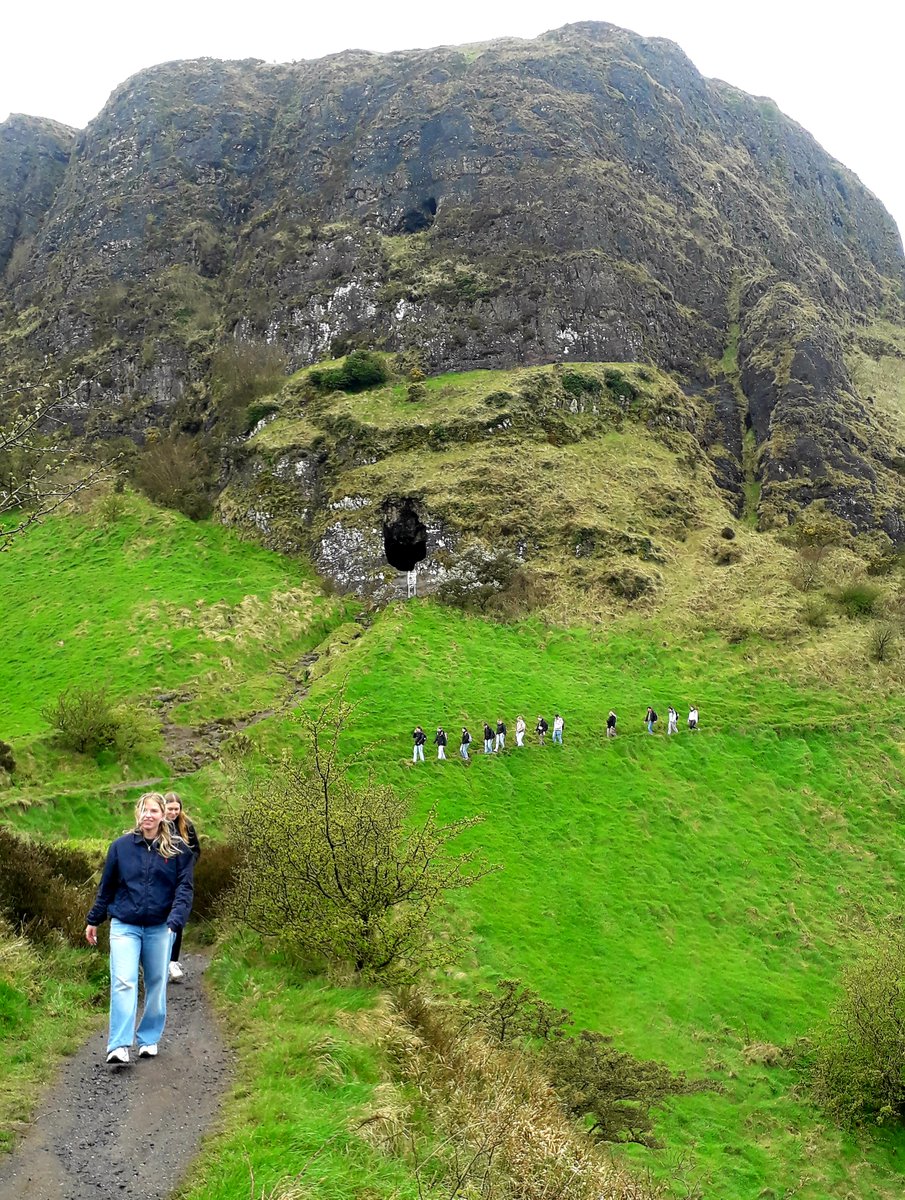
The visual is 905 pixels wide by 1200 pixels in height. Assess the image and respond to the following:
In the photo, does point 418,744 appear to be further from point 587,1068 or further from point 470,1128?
point 470,1128

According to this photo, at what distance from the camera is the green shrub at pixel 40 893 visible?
11.1 m

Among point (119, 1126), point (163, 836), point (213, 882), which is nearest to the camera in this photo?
point (119, 1126)

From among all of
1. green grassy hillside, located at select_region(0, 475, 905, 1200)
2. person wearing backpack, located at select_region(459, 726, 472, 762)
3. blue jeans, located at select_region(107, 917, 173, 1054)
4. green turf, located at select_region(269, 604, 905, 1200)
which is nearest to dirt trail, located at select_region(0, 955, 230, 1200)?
green grassy hillside, located at select_region(0, 475, 905, 1200)

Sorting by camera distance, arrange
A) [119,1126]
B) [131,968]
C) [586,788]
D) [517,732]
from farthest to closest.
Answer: [517,732]
[586,788]
[131,968]
[119,1126]

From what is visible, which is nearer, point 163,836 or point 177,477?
point 163,836

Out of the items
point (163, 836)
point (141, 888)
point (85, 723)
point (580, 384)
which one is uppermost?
point (580, 384)

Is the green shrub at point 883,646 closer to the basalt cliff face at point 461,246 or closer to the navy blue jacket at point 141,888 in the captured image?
the basalt cliff face at point 461,246

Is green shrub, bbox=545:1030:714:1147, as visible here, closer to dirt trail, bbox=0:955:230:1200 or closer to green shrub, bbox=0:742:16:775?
dirt trail, bbox=0:955:230:1200

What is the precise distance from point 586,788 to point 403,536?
66.2 feet

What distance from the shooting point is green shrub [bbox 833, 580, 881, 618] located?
39844 millimetres

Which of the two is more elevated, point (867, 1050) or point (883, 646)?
point (883, 646)

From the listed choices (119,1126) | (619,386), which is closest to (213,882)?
(119,1126)

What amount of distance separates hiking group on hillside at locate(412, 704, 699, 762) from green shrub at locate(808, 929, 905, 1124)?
1337 cm

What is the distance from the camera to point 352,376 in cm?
5300
